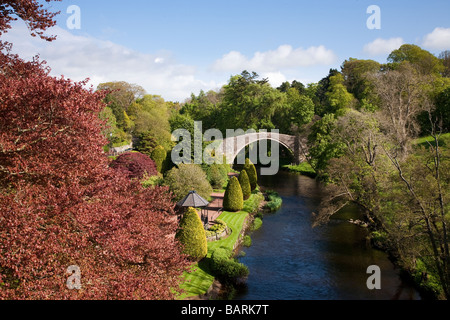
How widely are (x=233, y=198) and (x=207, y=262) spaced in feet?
33.4

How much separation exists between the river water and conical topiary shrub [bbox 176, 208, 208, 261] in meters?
3.04

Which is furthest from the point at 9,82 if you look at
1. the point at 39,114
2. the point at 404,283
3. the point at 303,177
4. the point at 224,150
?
the point at 303,177

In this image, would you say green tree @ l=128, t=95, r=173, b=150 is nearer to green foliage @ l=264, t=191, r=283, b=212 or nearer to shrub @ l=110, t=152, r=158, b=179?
shrub @ l=110, t=152, r=158, b=179

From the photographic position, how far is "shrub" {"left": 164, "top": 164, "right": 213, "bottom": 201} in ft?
85.2

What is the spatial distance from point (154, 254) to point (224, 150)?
34.2 metres

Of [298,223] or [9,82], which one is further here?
[298,223]

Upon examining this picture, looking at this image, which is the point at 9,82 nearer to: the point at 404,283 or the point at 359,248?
the point at 404,283

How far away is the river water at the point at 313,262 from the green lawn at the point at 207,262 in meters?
1.37

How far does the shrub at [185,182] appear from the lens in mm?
25969

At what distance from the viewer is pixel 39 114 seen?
7.48 m

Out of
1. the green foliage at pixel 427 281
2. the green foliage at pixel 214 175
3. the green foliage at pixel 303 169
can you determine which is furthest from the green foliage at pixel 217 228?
the green foliage at pixel 303 169

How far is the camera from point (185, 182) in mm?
26078

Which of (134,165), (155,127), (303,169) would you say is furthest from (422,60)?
(134,165)

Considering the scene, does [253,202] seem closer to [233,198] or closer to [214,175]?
[233,198]
